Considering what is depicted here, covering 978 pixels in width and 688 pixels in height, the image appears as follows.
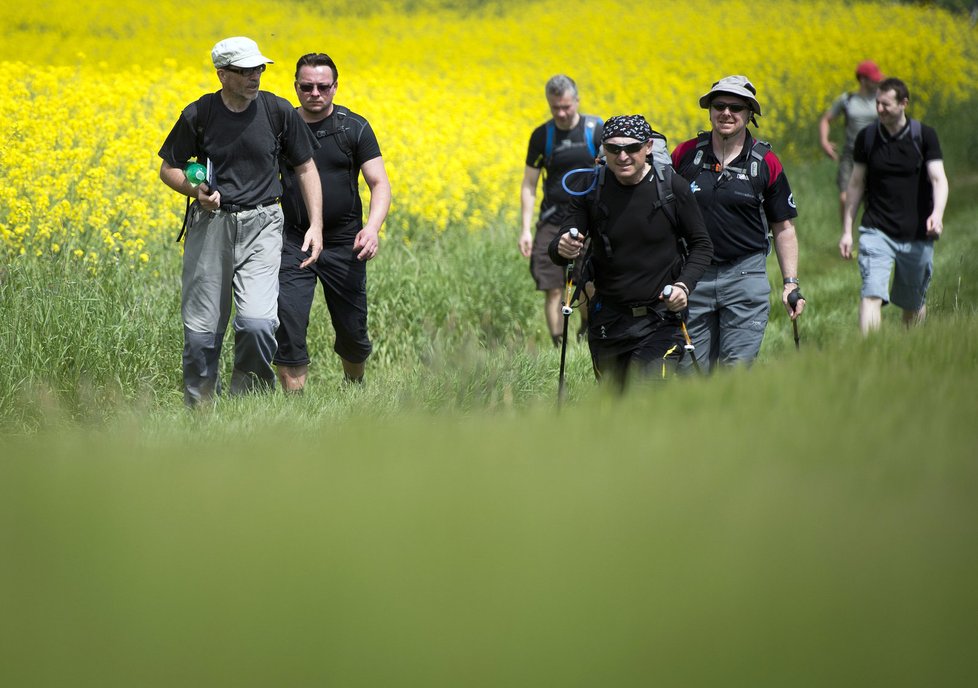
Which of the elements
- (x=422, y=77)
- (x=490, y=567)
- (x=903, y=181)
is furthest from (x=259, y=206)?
(x=422, y=77)

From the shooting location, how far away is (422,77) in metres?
17.8

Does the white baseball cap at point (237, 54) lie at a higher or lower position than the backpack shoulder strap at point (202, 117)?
higher

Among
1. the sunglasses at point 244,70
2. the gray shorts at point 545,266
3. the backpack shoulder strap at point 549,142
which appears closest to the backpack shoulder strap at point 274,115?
the sunglasses at point 244,70

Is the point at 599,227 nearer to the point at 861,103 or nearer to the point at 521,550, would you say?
the point at 521,550

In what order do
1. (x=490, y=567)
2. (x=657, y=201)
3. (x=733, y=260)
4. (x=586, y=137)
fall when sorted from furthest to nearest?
(x=586, y=137)
(x=733, y=260)
(x=657, y=201)
(x=490, y=567)

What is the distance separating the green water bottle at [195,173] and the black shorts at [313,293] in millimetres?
933

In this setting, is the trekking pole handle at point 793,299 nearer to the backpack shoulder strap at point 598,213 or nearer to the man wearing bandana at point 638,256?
the man wearing bandana at point 638,256

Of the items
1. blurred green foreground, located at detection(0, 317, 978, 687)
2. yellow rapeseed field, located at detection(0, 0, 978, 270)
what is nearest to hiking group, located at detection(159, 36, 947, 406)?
yellow rapeseed field, located at detection(0, 0, 978, 270)

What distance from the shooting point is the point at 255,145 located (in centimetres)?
616

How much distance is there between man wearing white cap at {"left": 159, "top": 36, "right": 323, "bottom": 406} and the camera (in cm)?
610

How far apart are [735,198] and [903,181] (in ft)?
7.37

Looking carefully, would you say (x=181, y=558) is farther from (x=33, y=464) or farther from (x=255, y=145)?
(x=255, y=145)

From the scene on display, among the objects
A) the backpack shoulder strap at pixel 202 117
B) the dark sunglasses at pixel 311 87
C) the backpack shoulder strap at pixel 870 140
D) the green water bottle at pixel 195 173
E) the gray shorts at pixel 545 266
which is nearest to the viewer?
the green water bottle at pixel 195 173

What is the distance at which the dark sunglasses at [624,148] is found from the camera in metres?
5.32
